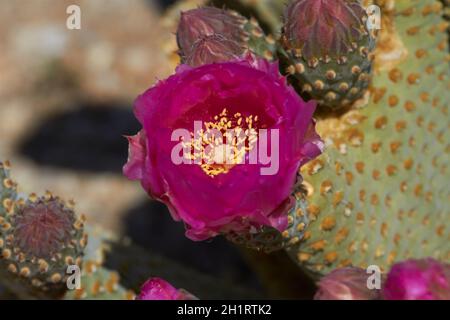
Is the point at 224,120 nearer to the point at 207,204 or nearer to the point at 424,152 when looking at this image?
the point at 207,204

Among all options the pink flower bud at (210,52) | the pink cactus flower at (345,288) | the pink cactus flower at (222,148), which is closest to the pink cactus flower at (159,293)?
the pink cactus flower at (222,148)

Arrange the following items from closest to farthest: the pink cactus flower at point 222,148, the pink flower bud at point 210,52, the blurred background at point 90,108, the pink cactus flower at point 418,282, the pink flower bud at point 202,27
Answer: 1. the pink cactus flower at point 418,282
2. the pink cactus flower at point 222,148
3. the pink flower bud at point 210,52
4. the pink flower bud at point 202,27
5. the blurred background at point 90,108

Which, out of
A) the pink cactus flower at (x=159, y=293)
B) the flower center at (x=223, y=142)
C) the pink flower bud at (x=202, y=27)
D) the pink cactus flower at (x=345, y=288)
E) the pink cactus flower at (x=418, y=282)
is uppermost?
the pink flower bud at (x=202, y=27)

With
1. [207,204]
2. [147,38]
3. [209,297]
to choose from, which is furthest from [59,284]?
[147,38]

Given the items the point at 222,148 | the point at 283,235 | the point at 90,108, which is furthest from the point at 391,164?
the point at 90,108

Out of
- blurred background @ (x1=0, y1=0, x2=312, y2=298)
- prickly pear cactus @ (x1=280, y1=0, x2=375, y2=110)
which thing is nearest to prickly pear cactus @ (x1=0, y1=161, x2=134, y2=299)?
prickly pear cactus @ (x1=280, y1=0, x2=375, y2=110)

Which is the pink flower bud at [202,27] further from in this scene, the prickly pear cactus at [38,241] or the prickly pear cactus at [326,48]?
the prickly pear cactus at [38,241]

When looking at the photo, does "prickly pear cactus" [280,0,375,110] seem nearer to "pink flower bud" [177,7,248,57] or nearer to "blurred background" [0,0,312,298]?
"pink flower bud" [177,7,248,57]

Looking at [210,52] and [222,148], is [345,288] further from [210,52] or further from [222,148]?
[210,52]
